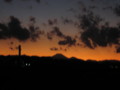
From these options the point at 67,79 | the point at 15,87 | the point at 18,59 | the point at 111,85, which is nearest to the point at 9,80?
the point at 15,87

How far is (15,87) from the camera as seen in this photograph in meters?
26.4

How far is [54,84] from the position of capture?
28.9 meters

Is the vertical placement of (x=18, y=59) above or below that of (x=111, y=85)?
above

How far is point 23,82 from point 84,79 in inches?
368

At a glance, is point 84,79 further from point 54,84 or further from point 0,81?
point 0,81

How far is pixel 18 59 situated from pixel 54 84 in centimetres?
Result: 2068

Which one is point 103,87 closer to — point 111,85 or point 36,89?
point 111,85

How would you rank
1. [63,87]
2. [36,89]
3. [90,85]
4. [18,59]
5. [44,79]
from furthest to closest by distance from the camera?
[18,59], [44,79], [90,85], [63,87], [36,89]

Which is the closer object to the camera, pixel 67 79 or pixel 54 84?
pixel 54 84

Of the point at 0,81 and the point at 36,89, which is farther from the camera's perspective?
the point at 0,81

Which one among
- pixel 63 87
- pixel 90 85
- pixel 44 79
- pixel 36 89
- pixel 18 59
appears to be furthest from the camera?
pixel 18 59

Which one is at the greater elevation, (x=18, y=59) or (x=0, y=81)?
(x=18, y=59)

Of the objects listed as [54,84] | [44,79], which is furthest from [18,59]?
[54,84]

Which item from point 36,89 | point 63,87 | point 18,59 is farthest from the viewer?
point 18,59
